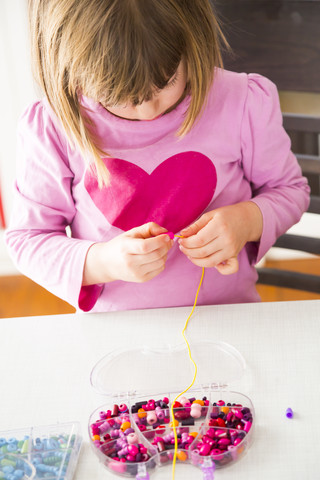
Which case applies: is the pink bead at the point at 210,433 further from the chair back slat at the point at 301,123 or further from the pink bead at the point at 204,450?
the chair back slat at the point at 301,123

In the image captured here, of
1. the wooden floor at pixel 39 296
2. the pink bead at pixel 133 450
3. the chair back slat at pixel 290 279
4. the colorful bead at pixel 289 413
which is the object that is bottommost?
the wooden floor at pixel 39 296

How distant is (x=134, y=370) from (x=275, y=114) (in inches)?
16.9

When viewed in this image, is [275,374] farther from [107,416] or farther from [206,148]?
[206,148]

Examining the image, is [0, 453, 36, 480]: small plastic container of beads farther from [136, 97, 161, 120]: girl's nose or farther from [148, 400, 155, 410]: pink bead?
[136, 97, 161, 120]: girl's nose

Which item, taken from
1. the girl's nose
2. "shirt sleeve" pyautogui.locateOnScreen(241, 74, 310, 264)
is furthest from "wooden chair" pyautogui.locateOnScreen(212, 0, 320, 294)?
the girl's nose

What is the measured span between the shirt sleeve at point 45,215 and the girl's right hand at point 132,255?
0.08ft

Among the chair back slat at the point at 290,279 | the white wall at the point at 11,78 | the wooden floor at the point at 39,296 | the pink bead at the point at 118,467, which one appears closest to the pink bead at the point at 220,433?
the pink bead at the point at 118,467

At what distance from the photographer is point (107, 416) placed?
0.67 metres

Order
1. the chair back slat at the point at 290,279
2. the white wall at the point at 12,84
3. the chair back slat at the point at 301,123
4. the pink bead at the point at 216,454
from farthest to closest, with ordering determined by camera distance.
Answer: the white wall at the point at 12,84
the chair back slat at the point at 290,279
the chair back slat at the point at 301,123
the pink bead at the point at 216,454

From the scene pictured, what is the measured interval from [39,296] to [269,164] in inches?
50.4

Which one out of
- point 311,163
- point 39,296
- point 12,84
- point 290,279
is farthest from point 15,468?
point 12,84

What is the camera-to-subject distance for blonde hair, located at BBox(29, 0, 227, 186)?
2.07 feet

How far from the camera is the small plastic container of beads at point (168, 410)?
617 millimetres

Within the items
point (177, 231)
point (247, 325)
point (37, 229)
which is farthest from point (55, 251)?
point (247, 325)
